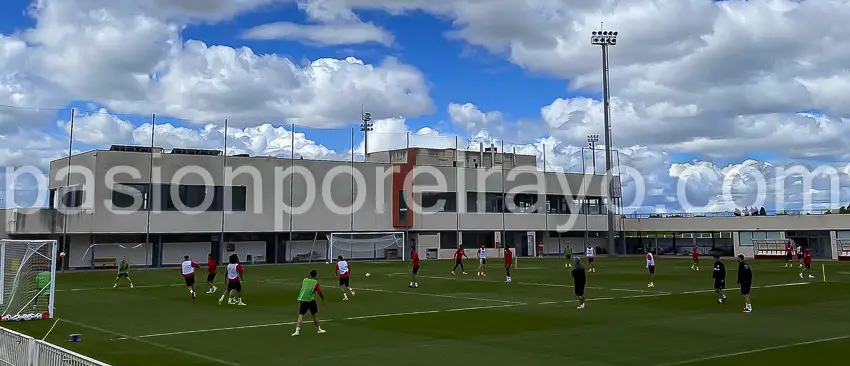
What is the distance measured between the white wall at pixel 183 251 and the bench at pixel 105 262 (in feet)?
13.2

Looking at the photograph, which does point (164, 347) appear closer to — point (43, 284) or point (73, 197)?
point (43, 284)

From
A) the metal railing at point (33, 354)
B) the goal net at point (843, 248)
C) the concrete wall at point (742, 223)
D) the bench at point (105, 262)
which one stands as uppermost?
the concrete wall at point (742, 223)

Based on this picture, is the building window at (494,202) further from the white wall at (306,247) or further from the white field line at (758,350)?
the white field line at (758,350)

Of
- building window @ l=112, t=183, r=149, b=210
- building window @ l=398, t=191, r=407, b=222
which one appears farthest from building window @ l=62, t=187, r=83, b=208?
building window @ l=398, t=191, r=407, b=222

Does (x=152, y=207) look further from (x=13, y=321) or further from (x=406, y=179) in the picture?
(x=13, y=321)

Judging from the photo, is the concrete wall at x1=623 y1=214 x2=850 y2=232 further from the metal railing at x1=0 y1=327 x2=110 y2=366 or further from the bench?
the metal railing at x1=0 y1=327 x2=110 y2=366

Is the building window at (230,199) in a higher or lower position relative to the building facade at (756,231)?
higher

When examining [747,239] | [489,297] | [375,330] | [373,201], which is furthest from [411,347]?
[747,239]

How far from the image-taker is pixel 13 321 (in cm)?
2189

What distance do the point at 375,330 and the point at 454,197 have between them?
185ft

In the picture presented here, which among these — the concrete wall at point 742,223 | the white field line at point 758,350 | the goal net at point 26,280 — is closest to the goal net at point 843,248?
the concrete wall at point 742,223

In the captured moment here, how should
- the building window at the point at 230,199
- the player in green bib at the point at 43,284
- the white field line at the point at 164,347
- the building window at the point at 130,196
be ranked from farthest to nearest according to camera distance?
the building window at the point at 230,199, the building window at the point at 130,196, the player in green bib at the point at 43,284, the white field line at the point at 164,347

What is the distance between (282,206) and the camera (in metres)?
64.4

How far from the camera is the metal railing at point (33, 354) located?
10594mm
